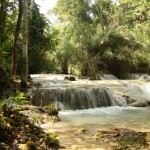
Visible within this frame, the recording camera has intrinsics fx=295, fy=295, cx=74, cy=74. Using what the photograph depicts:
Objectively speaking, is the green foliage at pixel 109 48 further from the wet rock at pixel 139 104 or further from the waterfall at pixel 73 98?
the wet rock at pixel 139 104

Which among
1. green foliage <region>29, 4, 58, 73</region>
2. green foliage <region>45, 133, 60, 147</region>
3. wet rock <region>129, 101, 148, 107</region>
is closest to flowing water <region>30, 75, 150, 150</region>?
wet rock <region>129, 101, 148, 107</region>

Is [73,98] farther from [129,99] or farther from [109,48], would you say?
[109,48]

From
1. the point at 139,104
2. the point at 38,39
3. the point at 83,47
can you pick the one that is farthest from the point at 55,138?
the point at 83,47

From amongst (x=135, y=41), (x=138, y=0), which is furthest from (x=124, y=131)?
(x=135, y=41)

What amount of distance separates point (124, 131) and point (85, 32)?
23929mm

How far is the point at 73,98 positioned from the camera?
44.0ft

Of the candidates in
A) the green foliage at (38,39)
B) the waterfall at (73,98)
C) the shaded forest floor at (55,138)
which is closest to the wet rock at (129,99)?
the waterfall at (73,98)

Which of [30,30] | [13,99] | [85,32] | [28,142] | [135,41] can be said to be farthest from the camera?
[85,32]

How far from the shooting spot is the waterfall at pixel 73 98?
511 inches

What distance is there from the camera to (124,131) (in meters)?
7.15

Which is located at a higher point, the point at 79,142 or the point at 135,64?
the point at 135,64

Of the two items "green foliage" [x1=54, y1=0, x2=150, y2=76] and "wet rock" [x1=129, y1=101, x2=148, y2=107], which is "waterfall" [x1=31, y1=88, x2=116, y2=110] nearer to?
"wet rock" [x1=129, y1=101, x2=148, y2=107]

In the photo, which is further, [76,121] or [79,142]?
[76,121]

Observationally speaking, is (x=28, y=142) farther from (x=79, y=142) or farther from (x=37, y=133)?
(x=79, y=142)
